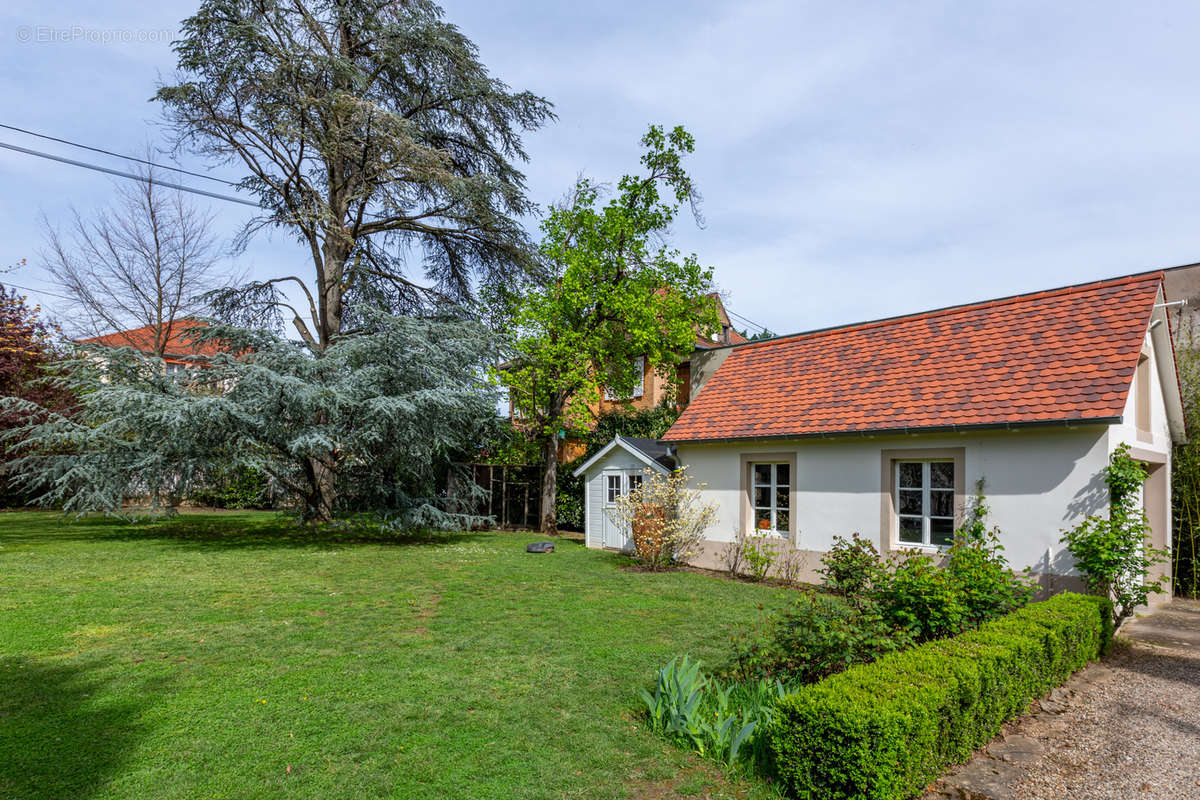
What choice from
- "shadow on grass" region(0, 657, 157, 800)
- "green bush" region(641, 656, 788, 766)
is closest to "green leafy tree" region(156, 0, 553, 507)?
"shadow on grass" region(0, 657, 157, 800)

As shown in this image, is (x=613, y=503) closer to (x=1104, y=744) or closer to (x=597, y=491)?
(x=597, y=491)

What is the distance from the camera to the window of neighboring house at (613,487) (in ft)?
56.7

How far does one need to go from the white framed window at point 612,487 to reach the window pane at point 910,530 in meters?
8.22

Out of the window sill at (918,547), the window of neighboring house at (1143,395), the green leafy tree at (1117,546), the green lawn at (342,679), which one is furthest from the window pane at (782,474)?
the window of neighboring house at (1143,395)

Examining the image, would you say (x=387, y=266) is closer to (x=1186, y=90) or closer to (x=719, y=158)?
(x=719, y=158)

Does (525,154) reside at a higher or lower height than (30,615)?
higher

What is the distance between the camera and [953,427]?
945 cm

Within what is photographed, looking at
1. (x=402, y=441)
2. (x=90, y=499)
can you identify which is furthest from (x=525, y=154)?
(x=90, y=499)

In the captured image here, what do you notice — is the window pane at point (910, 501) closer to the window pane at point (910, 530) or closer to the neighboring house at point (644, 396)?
the window pane at point (910, 530)

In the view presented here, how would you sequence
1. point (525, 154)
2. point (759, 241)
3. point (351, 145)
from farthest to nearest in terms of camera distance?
point (525, 154) < point (759, 241) < point (351, 145)

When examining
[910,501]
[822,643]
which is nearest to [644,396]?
[910,501]

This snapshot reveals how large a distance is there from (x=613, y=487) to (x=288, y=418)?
867cm

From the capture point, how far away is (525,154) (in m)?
22.0

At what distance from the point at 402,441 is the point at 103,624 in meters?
8.98
